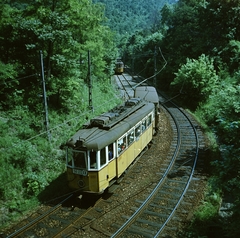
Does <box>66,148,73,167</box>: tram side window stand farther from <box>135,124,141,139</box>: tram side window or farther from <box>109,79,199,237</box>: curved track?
<box>135,124,141,139</box>: tram side window

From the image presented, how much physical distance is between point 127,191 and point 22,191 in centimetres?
524

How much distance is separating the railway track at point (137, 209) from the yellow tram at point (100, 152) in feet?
3.32

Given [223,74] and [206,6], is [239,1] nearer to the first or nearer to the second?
[206,6]

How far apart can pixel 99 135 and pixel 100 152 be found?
83 cm

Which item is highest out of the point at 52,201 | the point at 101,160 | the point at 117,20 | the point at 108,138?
the point at 117,20

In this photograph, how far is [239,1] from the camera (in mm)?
30281

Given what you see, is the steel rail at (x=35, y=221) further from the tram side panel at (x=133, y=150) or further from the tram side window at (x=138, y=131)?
the tram side window at (x=138, y=131)

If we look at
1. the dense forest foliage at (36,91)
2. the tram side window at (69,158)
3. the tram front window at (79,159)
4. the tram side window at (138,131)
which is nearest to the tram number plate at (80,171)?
the tram front window at (79,159)

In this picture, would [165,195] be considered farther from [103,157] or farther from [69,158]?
[69,158]

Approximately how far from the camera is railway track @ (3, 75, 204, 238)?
10461 mm

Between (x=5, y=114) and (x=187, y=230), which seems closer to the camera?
(x=187, y=230)

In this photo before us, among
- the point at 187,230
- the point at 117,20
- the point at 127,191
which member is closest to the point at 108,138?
the point at 127,191

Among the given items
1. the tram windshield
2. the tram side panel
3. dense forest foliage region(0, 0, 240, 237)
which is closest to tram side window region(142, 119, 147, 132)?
the tram side panel

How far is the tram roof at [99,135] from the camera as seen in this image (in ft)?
36.8
